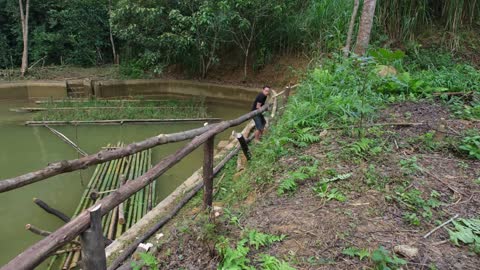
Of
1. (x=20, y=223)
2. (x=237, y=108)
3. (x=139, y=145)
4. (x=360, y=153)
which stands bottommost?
(x=20, y=223)

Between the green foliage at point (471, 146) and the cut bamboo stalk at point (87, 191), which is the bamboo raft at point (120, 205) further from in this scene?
the green foliage at point (471, 146)

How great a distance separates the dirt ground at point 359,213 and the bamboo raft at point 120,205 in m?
1.82

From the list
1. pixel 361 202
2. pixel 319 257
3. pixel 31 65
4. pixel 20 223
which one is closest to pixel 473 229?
pixel 361 202

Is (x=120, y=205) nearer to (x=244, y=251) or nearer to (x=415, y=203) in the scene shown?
(x=244, y=251)

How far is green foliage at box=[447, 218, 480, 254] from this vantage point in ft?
6.09

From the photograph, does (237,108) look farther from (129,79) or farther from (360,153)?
(360,153)

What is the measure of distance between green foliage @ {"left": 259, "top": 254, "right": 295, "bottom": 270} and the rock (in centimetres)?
58

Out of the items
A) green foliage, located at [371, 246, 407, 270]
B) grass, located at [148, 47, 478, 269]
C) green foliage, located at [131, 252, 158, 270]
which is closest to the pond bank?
grass, located at [148, 47, 478, 269]

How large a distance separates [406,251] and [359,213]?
1.34 feet

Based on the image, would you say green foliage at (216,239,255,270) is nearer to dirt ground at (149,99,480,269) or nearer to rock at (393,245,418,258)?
dirt ground at (149,99,480,269)

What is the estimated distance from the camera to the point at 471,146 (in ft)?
9.18

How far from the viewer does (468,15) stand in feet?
22.7

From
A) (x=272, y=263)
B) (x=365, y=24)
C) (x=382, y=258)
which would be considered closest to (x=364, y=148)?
(x=382, y=258)

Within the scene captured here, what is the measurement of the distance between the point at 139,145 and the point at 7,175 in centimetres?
514
